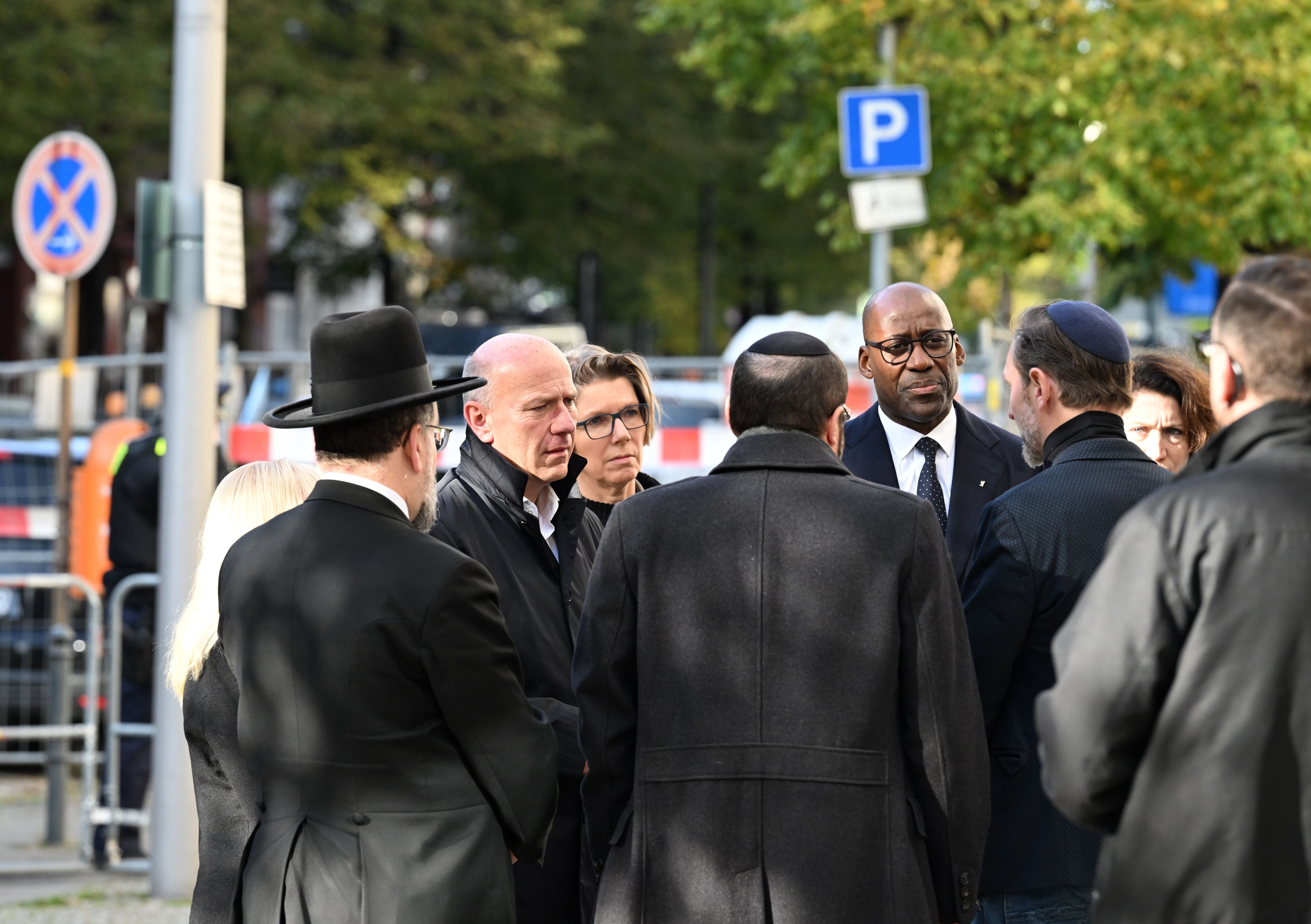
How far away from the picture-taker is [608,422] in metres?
5.21

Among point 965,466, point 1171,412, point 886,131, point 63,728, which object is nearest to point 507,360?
A: point 965,466

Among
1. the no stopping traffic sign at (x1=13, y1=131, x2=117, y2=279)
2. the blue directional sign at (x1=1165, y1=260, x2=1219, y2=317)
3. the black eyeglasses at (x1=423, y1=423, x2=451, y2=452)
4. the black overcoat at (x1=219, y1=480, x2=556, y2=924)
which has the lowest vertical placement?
the black overcoat at (x1=219, y1=480, x2=556, y2=924)

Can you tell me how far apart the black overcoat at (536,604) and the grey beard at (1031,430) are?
119 centimetres

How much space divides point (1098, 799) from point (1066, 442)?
1321 millimetres

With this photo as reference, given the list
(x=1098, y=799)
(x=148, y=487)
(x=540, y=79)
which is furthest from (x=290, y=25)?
(x=1098, y=799)

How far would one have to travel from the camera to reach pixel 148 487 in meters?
8.51

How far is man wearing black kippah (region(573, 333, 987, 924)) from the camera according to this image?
11.0ft

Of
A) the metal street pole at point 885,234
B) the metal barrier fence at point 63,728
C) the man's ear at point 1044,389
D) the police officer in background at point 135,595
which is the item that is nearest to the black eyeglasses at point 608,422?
the man's ear at point 1044,389

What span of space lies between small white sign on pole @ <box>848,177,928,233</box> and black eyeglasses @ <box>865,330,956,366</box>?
6.04m

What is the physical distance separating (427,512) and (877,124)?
8.04 m

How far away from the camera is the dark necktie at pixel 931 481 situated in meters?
4.82

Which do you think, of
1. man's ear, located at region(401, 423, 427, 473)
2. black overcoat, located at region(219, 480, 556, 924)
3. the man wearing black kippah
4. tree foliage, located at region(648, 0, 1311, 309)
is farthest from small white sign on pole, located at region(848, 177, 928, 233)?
black overcoat, located at region(219, 480, 556, 924)

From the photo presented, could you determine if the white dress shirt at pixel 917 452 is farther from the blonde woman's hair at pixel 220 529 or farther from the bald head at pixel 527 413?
the blonde woman's hair at pixel 220 529

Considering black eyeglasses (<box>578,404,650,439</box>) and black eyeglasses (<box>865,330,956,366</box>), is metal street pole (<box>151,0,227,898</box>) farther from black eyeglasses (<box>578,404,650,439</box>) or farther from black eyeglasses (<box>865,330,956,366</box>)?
black eyeglasses (<box>865,330,956,366</box>)
